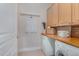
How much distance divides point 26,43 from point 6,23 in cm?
35

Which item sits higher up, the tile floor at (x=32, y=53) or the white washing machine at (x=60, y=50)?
the white washing machine at (x=60, y=50)

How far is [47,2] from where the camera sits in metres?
1.33

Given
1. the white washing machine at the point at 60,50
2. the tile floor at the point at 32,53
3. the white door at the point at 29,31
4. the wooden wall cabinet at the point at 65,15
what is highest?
the wooden wall cabinet at the point at 65,15

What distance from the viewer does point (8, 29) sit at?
1441mm

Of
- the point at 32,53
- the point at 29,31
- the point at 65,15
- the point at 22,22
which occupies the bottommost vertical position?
the point at 32,53

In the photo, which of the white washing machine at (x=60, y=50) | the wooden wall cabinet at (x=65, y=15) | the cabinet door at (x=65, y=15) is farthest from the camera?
the cabinet door at (x=65, y=15)

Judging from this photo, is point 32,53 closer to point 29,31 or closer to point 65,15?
point 29,31

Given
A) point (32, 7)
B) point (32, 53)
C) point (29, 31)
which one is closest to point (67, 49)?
point (32, 53)

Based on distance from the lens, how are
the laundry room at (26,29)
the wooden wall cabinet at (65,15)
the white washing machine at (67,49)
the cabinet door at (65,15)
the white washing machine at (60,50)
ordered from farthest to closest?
the cabinet door at (65,15) → the wooden wall cabinet at (65,15) → the laundry room at (26,29) → the white washing machine at (60,50) → the white washing machine at (67,49)

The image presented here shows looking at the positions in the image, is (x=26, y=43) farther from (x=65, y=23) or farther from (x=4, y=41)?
(x=65, y=23)

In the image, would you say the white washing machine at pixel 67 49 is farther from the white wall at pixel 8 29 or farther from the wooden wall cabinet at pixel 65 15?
the white wall at pixel 8 29

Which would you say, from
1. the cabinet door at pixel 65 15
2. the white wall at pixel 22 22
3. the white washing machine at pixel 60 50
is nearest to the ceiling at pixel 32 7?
the white wall at pixel 22 22

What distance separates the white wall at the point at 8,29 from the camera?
135 cm

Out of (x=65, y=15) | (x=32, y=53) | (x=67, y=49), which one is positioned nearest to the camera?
(x=67, y=49)
